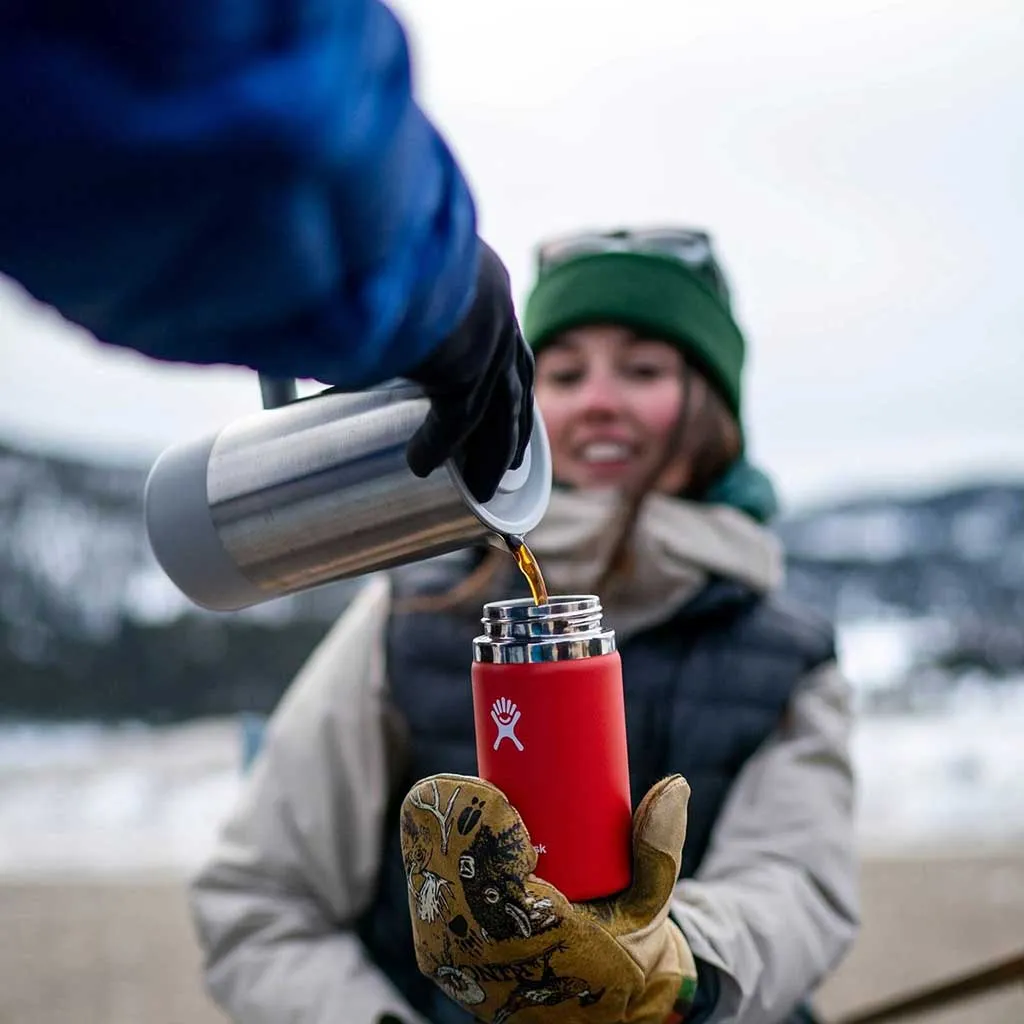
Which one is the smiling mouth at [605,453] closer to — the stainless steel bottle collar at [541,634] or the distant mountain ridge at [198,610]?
the stainless steel bottle collar at [541,634]

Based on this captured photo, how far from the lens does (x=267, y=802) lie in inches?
45.8

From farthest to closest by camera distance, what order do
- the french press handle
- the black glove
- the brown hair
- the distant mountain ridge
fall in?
1. the distant mountain ridge
2. the brown hair
3. the french press handle
4. the black glove

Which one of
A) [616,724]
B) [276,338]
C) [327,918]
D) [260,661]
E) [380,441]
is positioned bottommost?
[260,661]

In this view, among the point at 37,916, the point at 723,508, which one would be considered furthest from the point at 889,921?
the point at 37,916

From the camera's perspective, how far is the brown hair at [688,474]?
46.0 inches

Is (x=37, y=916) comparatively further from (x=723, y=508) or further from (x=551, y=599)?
(x=551, y=599)

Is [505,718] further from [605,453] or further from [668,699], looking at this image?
[605,453]

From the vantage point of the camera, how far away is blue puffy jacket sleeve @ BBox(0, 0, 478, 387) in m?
0.41

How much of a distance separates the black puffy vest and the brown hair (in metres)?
0.02

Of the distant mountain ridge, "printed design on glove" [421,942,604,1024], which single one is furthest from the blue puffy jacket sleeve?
the distant mountain ridge

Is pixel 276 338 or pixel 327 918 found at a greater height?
pixel 276 338

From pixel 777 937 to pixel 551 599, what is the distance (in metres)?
0.42

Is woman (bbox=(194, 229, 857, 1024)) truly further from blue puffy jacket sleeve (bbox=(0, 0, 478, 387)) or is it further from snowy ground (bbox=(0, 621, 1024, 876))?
snowy ground (bbox=(0, 621, 1024, 876))

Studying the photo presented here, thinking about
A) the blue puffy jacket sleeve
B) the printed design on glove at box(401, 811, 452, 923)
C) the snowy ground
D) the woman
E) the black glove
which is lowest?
the snowy ground
